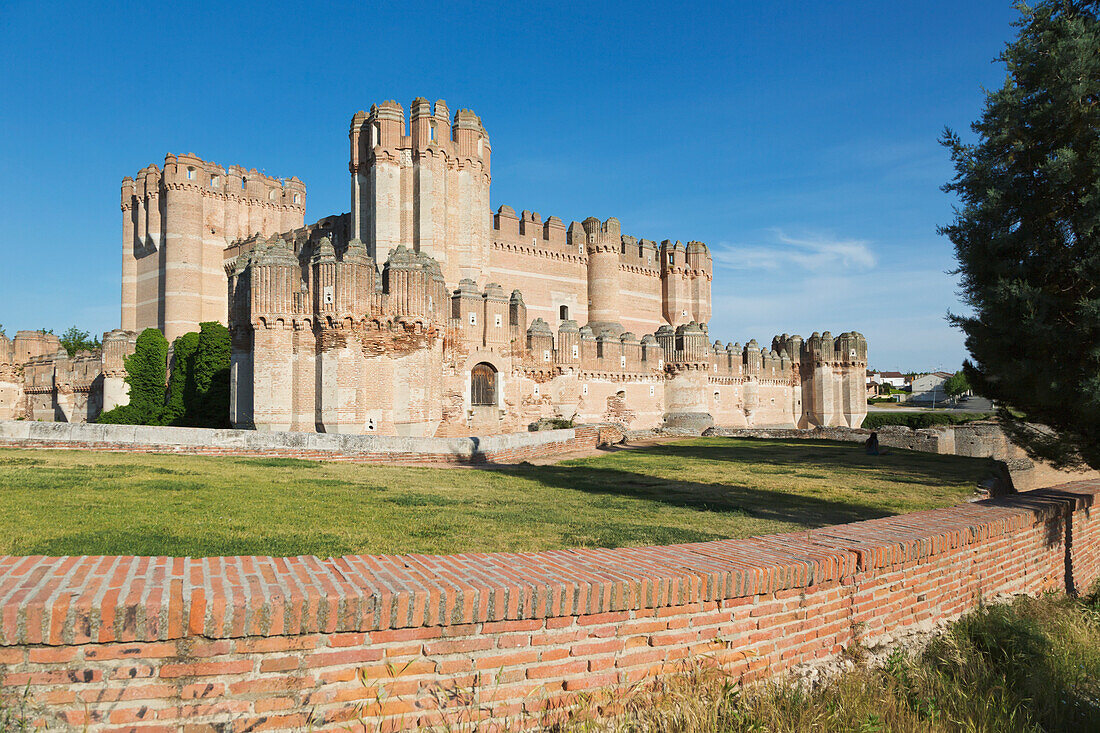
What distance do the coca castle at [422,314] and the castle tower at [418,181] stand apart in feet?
0.35

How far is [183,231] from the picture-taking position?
150 feet

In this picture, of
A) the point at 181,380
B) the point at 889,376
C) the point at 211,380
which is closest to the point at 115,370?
the point at 181,380

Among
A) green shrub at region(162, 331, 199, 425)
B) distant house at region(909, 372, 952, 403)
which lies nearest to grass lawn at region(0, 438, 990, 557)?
green shrub at region(162, 331, 199, 425)

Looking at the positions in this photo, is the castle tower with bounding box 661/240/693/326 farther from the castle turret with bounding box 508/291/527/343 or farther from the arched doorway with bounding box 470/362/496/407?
the arched doorway with bounding box 470/362/496/407

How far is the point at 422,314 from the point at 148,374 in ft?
76.4

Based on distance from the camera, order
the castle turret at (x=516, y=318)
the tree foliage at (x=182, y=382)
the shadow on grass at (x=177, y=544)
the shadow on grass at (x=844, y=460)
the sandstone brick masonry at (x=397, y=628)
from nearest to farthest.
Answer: the sandstone brick masonry at (x=397, y=628)
the shadow on grass at (x=177, y=544)
the shadow on grass at (x=844, y=460)
the tree foliage at (x=182, y=382)
the castle turret at (x=516, y=318)

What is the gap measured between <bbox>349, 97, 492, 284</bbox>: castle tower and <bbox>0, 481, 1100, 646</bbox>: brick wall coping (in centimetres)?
3173

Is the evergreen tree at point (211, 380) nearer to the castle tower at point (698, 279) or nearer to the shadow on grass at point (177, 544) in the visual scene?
the shadow on grass at point (177, 544)

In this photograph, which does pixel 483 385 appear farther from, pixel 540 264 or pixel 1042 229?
pixel 1042 229

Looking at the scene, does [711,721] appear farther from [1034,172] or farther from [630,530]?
[1034,172]

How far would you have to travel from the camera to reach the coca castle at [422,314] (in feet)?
61.7

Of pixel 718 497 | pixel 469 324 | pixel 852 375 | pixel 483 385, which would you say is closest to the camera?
pixel 718 497

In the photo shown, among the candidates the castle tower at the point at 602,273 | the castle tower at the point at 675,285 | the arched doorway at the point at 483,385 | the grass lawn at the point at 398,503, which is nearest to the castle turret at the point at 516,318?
the arched doorway at the point at 483,385

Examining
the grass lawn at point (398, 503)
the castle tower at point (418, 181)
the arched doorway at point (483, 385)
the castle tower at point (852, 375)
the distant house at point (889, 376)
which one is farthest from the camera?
the distant house at point (889, 376)
